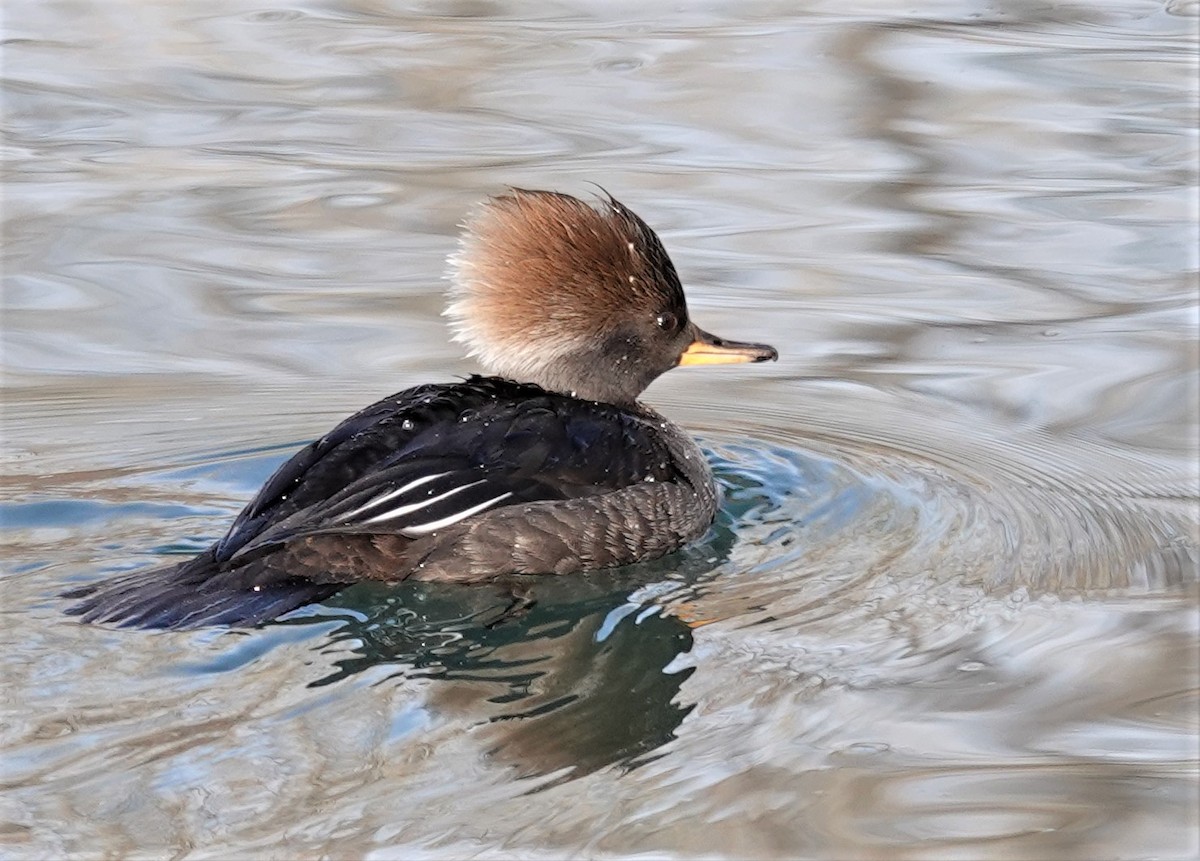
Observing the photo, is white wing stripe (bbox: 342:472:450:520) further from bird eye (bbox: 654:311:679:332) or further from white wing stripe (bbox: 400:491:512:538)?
bird eye (bbox: 654:311:679:332)

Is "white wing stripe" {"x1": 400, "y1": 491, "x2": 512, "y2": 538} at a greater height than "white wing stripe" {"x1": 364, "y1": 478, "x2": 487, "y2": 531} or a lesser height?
lesser

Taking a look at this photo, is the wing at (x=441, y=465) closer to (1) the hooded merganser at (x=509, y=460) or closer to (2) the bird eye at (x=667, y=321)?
(1) the hooded merganser at (x=509, y=460)

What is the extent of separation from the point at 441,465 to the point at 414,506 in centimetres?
17

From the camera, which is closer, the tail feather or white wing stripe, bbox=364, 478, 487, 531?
the tail feather

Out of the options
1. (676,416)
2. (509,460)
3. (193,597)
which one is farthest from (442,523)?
(676,416)

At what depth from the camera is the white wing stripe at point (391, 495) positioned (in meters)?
5.29

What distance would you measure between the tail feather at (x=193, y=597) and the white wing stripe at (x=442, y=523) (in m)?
0.28

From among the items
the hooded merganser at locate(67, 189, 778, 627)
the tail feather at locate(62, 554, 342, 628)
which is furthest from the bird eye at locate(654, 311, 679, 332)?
the tail feather at locate(62, 554, 342, 628)

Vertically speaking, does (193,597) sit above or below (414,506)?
below

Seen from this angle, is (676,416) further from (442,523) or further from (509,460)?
(442,523)

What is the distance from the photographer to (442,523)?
547 centimetres

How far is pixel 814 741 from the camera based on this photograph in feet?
15.1

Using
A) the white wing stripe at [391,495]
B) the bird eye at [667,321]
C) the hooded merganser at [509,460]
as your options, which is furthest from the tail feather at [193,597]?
the bird eye at [667,321]

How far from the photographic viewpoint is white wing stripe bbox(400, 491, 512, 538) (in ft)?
17.8
